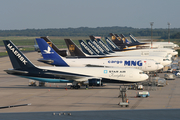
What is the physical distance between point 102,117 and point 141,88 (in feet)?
96.0

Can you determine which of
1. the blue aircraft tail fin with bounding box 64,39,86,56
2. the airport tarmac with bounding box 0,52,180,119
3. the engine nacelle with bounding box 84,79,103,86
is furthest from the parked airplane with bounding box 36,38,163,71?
the engine nacelle with bounding box 84,79,103,86

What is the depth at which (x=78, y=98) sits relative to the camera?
49.2 metres

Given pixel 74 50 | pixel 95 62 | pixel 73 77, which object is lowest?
pixel 73 77

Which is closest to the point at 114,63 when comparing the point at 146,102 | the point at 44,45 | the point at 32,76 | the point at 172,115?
the point at 44,45

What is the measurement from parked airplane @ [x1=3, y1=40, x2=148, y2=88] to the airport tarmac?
2.28 meters

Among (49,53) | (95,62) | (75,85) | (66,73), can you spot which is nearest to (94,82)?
(75,85)

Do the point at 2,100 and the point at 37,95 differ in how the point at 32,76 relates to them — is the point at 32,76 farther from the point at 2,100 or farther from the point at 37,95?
the point at 2,100

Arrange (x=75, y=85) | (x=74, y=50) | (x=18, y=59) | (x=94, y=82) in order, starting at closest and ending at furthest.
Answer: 1. (x=94, y=82)
2. (x=18, y=59)
3. (x=75, y=85)
4. (x=74, y=50)

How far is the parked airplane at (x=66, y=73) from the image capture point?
58.2 meters

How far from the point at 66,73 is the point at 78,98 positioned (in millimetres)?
10112

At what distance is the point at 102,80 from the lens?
→ 5841 centimetres

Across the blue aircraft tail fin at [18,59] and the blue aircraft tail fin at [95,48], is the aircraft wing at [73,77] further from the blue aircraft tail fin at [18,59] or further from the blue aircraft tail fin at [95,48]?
the blue aircraft tail fin at [95,48]

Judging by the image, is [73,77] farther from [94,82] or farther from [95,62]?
[95,62]

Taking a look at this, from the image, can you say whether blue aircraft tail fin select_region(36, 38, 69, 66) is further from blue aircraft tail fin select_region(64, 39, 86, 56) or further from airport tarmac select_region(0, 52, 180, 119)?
blue aircraft tail fin select_region(64, 39, 86, 56)
